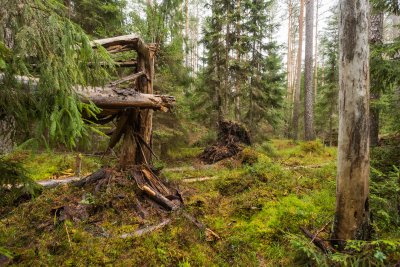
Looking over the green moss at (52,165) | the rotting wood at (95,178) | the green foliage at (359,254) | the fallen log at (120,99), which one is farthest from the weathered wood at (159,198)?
the green moss at (52,165)

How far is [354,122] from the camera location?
323 centimetres

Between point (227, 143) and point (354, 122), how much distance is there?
9225mm

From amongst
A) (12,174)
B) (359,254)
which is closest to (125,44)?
(12,174)

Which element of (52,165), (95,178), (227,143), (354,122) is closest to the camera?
(354,122)

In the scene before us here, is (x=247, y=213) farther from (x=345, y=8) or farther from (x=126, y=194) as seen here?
(x=345, y=8)

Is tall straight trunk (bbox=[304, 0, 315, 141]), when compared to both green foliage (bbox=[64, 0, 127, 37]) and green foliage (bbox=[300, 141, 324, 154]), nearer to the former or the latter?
green foliage (bbox=[300, 141, 324, 154])

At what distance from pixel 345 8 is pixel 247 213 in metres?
4.10

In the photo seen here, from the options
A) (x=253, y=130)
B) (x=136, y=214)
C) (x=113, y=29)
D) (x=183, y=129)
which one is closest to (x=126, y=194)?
(x=136, y=214)

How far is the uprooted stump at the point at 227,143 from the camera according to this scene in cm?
1159

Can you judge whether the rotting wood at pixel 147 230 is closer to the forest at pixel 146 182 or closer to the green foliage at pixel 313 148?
the forest at pixel 146 182

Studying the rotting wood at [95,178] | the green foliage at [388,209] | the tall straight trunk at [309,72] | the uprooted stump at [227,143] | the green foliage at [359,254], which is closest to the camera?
the green foliage at [359,254]

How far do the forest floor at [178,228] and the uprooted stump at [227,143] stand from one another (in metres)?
4.81

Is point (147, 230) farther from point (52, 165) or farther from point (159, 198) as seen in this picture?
point (52, 165)

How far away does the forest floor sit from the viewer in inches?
137
